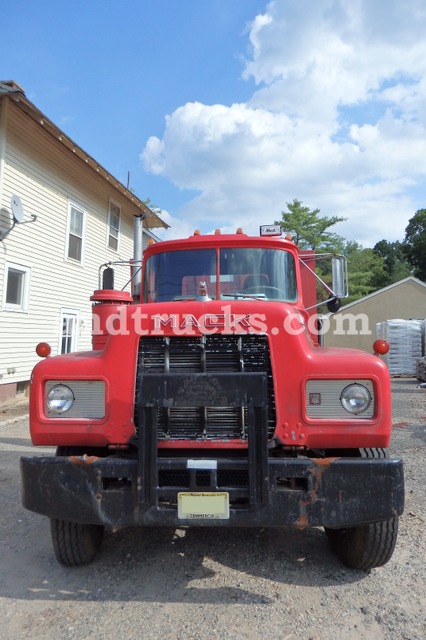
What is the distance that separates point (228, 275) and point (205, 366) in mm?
1555

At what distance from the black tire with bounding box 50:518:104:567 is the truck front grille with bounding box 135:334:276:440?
908 millimetres

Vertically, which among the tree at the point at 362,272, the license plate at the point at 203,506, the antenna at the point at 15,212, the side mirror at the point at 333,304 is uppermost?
the tree at the point at 362,272

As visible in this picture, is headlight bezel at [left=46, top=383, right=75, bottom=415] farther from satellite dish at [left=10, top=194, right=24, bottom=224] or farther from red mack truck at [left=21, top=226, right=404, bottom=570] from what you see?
satellite dish at [left=10, top=194, right=24, bottom=224]

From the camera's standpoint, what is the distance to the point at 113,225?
1452 centimetres

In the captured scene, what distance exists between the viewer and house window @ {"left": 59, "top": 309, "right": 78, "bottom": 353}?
39.0 feet

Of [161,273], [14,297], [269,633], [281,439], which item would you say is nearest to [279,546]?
[269,633]

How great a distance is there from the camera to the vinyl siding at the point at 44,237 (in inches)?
377

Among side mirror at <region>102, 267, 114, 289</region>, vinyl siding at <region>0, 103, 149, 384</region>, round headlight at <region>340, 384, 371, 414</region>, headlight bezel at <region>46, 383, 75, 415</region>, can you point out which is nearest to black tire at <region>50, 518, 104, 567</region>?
headlight bezel at <region>46, 383, 75, 415</region>

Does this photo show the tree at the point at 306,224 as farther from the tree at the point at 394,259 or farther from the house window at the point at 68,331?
the house window at the point at 68,331

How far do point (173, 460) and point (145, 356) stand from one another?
0.65 metres

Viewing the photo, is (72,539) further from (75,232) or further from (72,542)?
(75,232)

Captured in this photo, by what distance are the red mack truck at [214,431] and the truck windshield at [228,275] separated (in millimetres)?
1150

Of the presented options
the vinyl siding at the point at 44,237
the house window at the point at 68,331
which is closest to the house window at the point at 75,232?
the vinyl siding at the point at 44,237

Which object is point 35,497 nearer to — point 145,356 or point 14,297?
point 145,356
